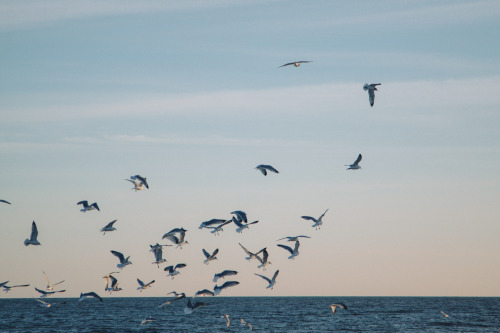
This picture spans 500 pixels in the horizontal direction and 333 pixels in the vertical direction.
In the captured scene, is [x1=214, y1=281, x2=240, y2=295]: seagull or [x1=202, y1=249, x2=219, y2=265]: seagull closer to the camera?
[x1=214, y1=281, x2=240, y2=295]: seagull

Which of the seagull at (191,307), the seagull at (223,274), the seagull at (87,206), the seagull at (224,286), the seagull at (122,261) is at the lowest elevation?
the seagull at (191,307)

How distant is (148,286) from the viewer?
44.3 metres

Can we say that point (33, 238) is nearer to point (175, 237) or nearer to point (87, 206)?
point (87, 206)

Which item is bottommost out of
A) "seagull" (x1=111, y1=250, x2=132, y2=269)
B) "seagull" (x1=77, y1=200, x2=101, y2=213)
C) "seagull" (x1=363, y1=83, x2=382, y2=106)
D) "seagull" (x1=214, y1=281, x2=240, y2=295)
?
"seagull" (x1=214, y1=281, x2=240, y2=295)

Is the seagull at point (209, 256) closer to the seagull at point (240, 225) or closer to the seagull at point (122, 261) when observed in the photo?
the seagull at point (240, 225)

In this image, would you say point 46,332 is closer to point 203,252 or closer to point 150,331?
point 150,331

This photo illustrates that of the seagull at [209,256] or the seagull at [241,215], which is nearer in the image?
the seagull at [241,215]

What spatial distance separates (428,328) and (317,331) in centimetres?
1506

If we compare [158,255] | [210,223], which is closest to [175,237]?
[158,255]

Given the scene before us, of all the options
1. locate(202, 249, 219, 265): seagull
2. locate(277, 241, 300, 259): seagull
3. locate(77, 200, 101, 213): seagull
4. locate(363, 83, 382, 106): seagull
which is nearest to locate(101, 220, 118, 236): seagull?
locate(77, 200, 101, 213): seagull

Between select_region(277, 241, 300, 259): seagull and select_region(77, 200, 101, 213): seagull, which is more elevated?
select_region(77, 200, 101, 213): seagull

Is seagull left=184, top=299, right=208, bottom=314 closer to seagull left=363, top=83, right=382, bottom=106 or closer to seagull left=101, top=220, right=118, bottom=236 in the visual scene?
seagull left=101, top=220, right=118, bottom=236

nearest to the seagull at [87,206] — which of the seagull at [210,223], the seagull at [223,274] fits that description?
the seagull at [210,223]

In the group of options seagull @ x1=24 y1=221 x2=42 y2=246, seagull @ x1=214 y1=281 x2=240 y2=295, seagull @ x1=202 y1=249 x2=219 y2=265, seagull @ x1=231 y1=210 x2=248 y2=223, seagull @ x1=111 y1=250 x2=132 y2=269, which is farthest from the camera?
seagull @ x1=111 y1=250 x2=132 y2=269
